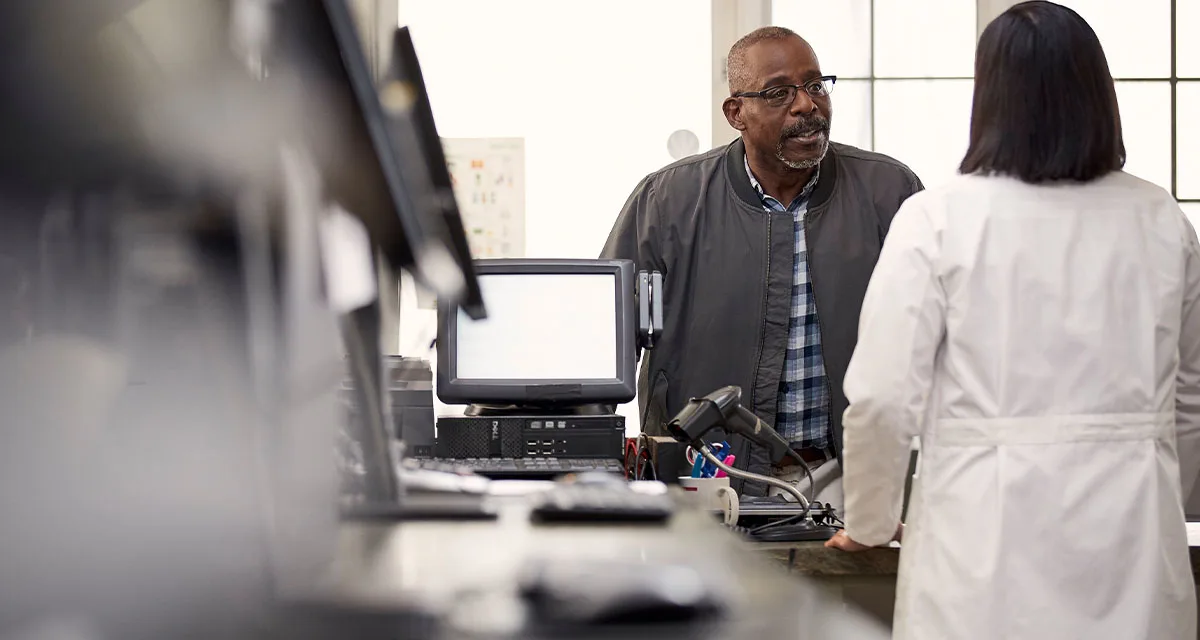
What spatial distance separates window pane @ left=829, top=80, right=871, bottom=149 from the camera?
3.77 m

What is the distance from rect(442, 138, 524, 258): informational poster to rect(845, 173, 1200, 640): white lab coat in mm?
2238

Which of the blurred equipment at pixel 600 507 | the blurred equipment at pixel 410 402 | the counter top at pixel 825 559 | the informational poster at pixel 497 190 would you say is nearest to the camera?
the blurred equipment at pixel 410 402

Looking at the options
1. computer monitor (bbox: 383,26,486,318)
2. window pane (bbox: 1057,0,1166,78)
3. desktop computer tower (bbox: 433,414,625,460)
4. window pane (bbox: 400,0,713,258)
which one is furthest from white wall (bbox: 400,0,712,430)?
computer monitor (bbox: 383,26,486,318)

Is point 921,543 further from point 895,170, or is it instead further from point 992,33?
point 895,170

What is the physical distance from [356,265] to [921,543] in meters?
1.38

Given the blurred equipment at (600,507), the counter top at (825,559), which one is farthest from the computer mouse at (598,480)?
the counter top at (825,559)

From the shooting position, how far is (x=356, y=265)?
397 mm

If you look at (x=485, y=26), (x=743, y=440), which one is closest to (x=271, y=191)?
(x=743, y=440)

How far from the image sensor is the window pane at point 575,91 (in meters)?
3.72

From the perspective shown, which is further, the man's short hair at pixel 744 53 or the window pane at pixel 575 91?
the window pane at pixel 575 91

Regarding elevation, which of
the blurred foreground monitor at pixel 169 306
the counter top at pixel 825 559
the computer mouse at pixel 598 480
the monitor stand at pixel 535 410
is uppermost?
the blurred foreground monitor at pixel 169 306

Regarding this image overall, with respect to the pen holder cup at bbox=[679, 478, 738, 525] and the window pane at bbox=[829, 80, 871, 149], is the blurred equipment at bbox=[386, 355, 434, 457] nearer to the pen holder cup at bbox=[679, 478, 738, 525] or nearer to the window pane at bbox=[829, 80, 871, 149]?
the pen holder cup at bbox=[679, 478, 738, 525]

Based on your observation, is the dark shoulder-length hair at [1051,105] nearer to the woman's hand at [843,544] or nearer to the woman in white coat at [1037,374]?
the woman in white coat at [1037,374]

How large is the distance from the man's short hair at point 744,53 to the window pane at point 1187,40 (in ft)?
6.25
